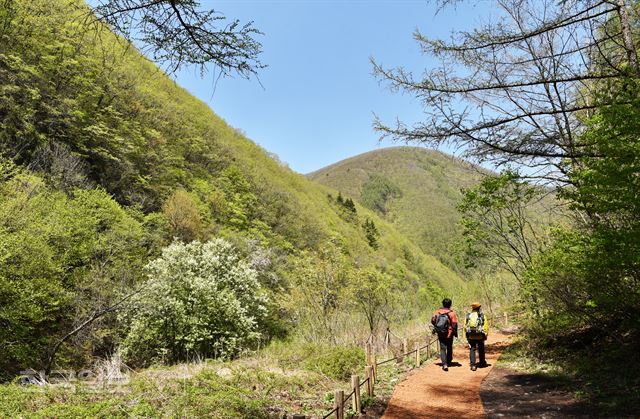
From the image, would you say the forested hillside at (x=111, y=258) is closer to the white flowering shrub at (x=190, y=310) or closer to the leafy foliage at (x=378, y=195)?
the white flowering shrub at (x=190, y=310)

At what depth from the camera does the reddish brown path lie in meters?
6.96

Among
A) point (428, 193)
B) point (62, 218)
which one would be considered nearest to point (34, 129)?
point (62, 218)

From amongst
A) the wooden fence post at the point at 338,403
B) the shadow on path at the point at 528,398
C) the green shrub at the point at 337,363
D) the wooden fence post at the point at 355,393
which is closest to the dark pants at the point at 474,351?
the shadow on path at the point at 528,398

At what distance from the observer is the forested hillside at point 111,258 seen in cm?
1449

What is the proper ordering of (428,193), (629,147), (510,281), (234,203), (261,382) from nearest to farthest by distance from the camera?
(629,147)
(261,382)
(510,281)
(234,203)
(428,193)

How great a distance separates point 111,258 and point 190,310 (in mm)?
5062

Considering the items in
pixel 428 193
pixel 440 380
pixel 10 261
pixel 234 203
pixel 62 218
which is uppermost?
pixel 428 193

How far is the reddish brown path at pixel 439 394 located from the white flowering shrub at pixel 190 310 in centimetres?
1032

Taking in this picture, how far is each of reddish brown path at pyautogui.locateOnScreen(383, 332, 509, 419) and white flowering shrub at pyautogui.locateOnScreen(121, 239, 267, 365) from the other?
10.3 meters

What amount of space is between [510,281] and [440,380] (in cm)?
2193

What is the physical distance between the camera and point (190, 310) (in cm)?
1775

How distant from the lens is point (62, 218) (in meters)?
17.0

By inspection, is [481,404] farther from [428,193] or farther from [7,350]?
[428,193]

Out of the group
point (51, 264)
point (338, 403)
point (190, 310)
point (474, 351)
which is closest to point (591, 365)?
point (474, 351)
